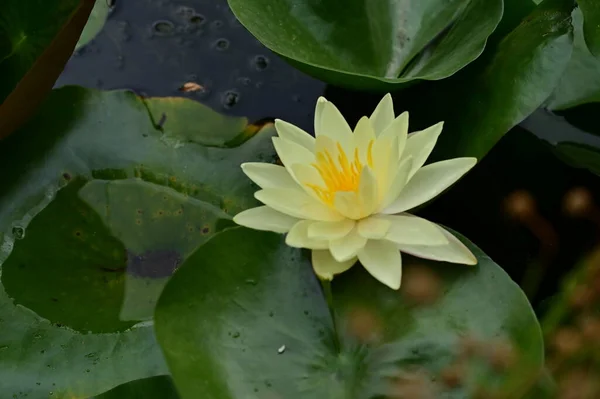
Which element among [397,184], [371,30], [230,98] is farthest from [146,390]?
[371,30]

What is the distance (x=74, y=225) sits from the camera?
1.01 metres

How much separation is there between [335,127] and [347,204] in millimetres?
136

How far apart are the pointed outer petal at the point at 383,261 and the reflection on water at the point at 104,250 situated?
0.93 ft

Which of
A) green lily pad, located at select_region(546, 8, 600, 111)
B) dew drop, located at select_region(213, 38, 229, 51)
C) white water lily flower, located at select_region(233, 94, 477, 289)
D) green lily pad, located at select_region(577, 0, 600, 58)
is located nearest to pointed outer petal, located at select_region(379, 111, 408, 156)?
white water lily flower, located at select_region(233, 94, 477, 289)

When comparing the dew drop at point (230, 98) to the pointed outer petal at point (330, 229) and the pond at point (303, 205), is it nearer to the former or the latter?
the pond at point (303, 205)

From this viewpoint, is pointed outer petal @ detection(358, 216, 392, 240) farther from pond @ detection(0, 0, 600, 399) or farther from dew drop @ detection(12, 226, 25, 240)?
dew drop @ detection(12, 226, 25, 240)

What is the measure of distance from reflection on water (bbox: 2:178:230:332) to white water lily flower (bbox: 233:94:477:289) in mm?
204

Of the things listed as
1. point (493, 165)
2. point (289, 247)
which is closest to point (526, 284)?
point (493, 165)

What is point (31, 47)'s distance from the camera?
3.56 ft

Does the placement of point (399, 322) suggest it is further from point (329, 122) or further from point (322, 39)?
point (322, 39)

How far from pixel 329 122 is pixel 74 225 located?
46 cm

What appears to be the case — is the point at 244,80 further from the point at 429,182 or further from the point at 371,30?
the point at 429,182

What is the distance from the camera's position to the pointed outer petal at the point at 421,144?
861 millimetres

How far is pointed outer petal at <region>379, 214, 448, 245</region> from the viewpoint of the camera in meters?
0.81
